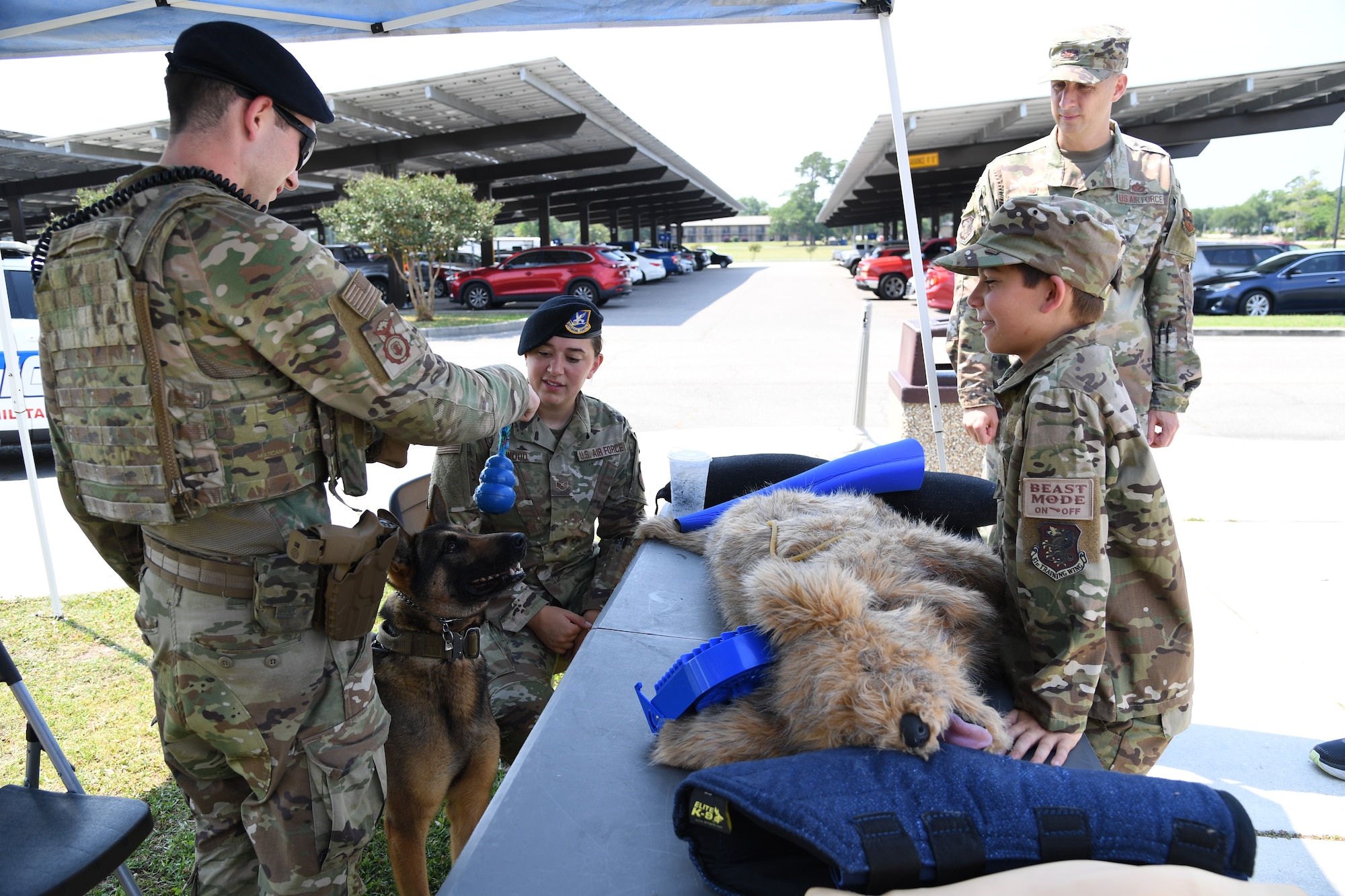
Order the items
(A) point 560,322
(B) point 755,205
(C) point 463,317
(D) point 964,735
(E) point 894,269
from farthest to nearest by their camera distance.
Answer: (B) point 755,205, (E) point 894,269, (C) point 463,317, (A) point 560,322, (D) point 964,735

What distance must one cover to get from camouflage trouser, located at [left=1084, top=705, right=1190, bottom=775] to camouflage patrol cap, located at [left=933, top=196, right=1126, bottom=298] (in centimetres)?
91

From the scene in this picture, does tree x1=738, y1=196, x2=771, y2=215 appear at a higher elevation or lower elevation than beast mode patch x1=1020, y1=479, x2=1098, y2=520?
higher

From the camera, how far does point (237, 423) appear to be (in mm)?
1613

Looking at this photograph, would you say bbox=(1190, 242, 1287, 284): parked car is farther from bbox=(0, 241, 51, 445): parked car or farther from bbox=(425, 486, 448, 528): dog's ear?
bbox=(0, 241, 51, 445): parked car

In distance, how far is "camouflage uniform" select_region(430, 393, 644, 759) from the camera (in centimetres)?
289

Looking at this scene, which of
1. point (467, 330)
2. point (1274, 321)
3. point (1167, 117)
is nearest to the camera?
point (1274, 321)

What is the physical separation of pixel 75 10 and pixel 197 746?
9.88ft

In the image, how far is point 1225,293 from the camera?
18.0 meters

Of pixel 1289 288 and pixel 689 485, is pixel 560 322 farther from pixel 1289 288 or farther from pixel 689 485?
pixel 1289 288

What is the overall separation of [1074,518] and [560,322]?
1859 mm

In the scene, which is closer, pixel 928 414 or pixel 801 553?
pixel 801 553

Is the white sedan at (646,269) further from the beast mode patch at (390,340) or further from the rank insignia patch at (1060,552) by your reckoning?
the rank insignia patch at (1060,552)

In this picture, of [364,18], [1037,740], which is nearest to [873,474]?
[1037,740]

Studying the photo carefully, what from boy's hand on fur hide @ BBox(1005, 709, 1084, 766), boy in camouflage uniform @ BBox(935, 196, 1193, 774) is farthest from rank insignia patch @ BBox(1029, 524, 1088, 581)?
boy's hand on fur hide @ BBox(1005, 709, 1084, 766)
